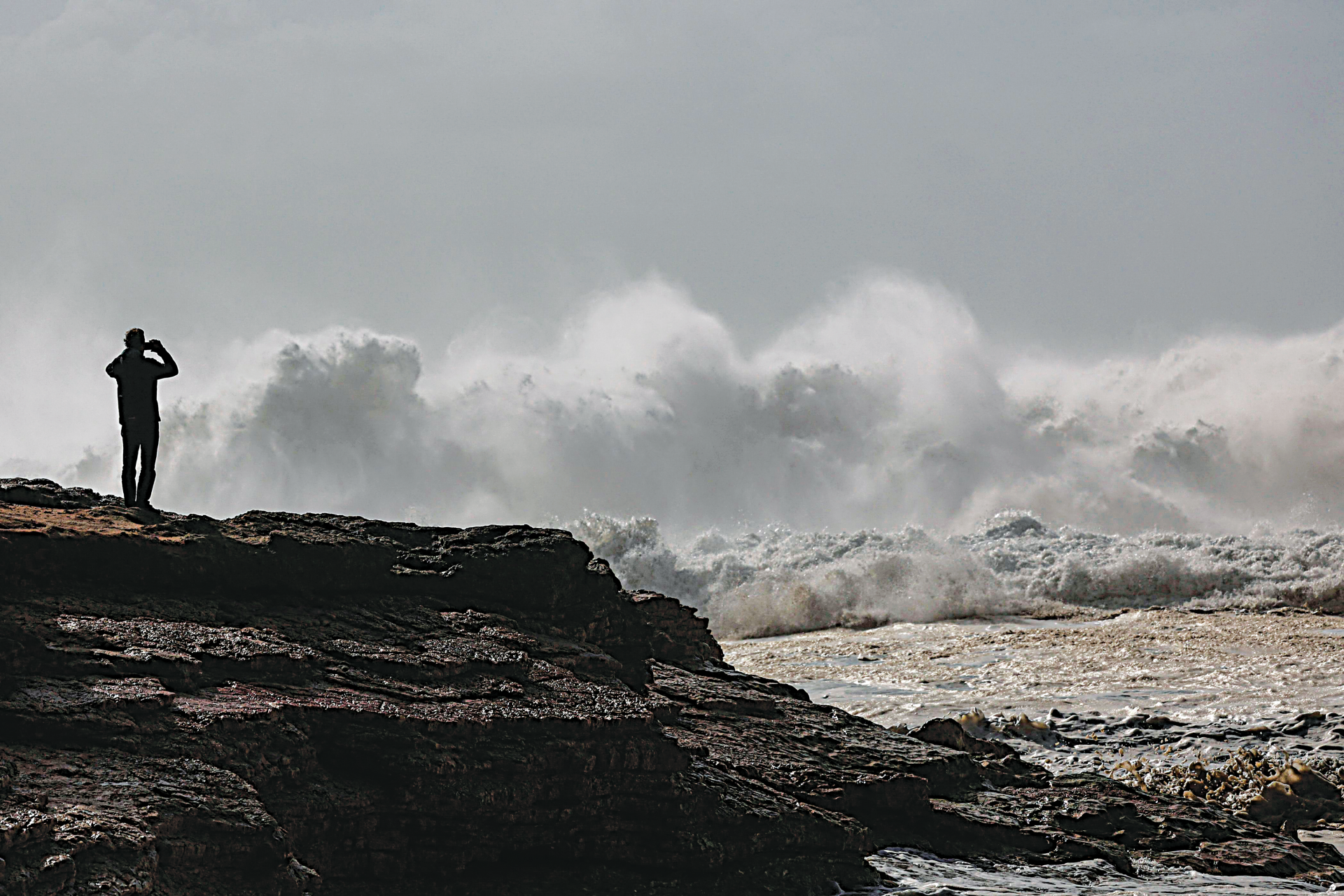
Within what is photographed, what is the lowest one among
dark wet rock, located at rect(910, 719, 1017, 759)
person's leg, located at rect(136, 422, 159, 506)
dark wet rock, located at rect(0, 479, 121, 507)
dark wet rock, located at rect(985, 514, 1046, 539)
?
dark wet rock, located at rect(910, 719, 1017, 759)

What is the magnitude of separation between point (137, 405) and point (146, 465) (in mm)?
432

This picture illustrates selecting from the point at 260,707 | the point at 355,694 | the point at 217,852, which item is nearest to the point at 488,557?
the point at 355,694

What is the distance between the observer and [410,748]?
5.55 m

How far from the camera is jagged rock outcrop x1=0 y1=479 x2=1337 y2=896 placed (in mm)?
4637

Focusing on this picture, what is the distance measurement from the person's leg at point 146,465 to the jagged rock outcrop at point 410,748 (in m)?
0.50

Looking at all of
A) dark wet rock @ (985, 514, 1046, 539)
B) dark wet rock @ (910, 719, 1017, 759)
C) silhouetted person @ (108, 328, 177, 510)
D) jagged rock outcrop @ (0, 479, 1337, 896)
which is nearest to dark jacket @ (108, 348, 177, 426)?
silhouetted person @ (108, 328, 177, 510)

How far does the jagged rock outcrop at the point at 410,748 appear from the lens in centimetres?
464

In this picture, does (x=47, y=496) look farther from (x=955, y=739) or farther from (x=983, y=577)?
(x=983, y=577)

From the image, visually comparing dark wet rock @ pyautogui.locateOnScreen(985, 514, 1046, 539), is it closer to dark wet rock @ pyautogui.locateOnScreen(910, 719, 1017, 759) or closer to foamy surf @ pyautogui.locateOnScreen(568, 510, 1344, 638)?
foamy surf @ pyautogui.locateOnScreen(568, 510, 1344, 638)

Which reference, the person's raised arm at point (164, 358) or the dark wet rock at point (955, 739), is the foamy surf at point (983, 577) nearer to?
the dark wet rock at point (955, 739)

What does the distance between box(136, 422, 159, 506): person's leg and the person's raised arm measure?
389mm

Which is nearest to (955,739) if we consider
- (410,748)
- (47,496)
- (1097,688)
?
(1097,688)

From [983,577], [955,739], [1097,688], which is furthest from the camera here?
[983,577]

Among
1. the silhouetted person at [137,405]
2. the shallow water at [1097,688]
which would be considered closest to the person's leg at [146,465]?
the silhouetted person at [137,405]
